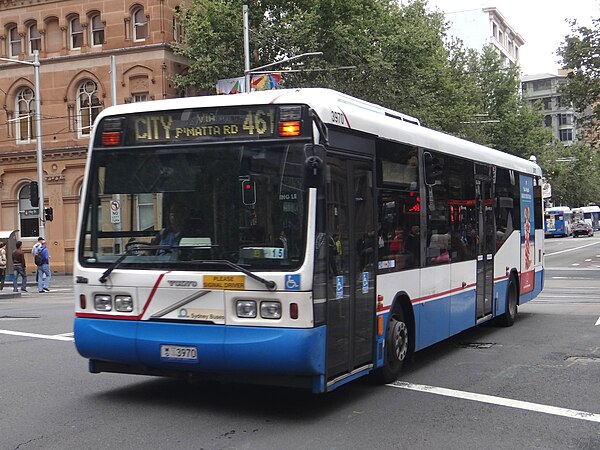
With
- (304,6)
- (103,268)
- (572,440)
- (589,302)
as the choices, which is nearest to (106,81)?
(304,6)

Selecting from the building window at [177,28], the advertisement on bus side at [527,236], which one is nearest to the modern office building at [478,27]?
the building window at [177,28]

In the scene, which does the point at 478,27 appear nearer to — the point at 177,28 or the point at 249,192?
the point at 177,28

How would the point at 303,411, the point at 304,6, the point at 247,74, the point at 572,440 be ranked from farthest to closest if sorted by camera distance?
the point at 304,6, the point at 247,74, the point at 303,411, the point at 572,440

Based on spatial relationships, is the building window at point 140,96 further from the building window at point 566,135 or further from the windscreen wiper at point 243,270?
the building window at point 566,135

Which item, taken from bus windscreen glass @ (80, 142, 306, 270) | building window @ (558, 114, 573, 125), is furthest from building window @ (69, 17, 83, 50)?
building window @ (558, 114, 573, 125)

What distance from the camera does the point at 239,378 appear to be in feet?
22.3

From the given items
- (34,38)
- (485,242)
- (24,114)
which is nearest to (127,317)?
(485,242)

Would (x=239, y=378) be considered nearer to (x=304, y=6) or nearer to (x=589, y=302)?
(x=589, y=302)

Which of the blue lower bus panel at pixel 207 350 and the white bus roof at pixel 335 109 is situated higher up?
the white bus roof at pixel 335 109

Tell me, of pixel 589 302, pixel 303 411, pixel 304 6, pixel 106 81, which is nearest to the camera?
pixel 303 411

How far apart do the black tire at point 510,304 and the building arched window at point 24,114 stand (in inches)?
1323

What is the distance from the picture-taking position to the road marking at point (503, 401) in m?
7.08

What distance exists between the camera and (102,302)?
7309mm

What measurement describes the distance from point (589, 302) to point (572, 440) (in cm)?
1275
